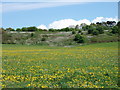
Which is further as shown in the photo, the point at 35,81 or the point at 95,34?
the point at 95,34

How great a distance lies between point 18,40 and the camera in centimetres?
6988

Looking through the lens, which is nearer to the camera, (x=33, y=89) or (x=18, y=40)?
(x=33, y=89)

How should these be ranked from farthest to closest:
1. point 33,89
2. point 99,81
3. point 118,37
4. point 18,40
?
1. point 18,40
2. point 118,37
3. point 99,81
4. point 33,89

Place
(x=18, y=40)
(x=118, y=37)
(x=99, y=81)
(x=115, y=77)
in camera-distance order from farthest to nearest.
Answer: (x=18, y=40), (x=118, y=37), (x=115, y=77), (x=99, y=81)

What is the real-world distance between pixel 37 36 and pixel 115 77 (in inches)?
2428

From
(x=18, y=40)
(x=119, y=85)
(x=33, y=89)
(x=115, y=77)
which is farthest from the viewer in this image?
(x=18, y=40)

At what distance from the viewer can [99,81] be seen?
34.1ft

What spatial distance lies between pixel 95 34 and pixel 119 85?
61481 millimetres

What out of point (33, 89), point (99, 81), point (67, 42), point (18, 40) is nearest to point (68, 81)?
point (99, 81)

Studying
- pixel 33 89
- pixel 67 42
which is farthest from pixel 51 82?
pixel 67 42

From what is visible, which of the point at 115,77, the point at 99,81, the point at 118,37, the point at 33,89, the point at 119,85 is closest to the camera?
the point at 33,89

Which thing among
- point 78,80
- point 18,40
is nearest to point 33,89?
point 78,80

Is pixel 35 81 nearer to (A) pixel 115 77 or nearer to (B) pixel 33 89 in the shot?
(B) pixel 33 89

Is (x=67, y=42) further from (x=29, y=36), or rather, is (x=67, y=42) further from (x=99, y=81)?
(x=99, y=81)
